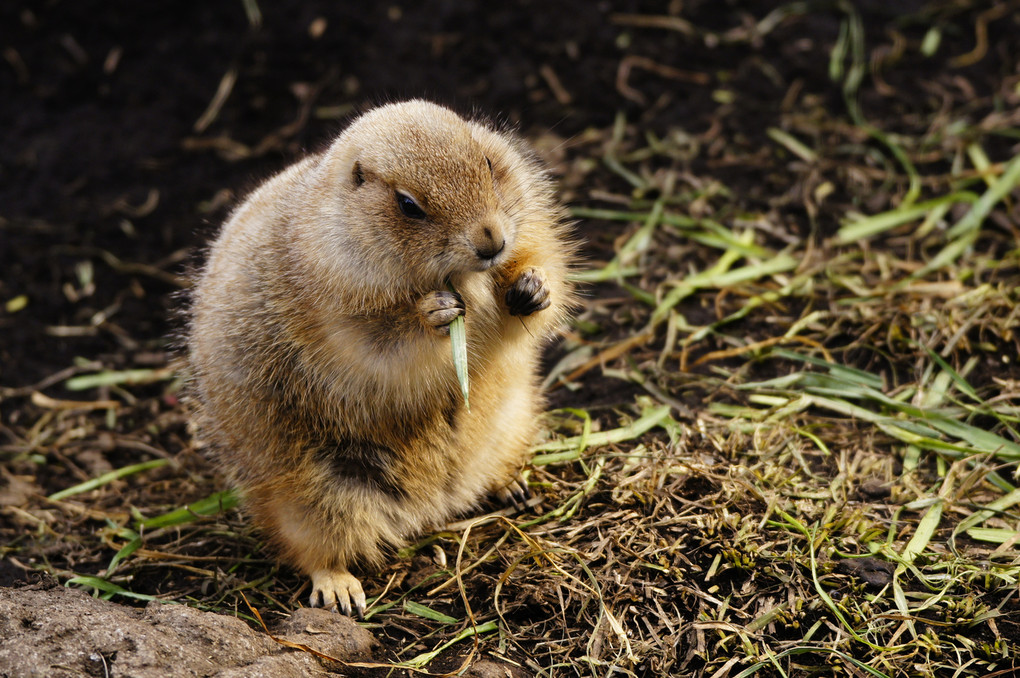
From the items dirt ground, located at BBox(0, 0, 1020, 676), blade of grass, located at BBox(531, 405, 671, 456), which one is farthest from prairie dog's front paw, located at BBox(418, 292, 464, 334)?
dirt ground, located at BBox(0, 0, 1020, 676)

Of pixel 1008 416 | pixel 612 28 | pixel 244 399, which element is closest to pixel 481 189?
pixel 244 399

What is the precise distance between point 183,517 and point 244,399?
95cm

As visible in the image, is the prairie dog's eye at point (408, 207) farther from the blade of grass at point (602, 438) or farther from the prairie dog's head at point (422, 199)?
the blade of grass at point (602, 438)

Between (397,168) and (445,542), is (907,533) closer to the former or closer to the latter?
(445,542)

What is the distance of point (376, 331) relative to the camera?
13.2 ft

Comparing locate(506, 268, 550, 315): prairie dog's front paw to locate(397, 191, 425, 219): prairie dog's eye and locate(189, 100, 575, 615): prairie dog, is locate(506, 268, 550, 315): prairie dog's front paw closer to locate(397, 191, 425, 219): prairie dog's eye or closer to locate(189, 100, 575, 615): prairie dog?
locate(189, 100, 575, 615): prairie dog

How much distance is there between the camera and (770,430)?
471cm

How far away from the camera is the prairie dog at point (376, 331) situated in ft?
12.3

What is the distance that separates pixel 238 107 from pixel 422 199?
4769 mm

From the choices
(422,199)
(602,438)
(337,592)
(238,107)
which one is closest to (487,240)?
(422,199)

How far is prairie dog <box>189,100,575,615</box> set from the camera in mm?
3750

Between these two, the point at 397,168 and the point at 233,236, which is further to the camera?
the point at 233,236

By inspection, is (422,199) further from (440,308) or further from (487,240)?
(440,308)

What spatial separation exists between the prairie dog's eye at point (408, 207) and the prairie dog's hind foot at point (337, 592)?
1.78 m
